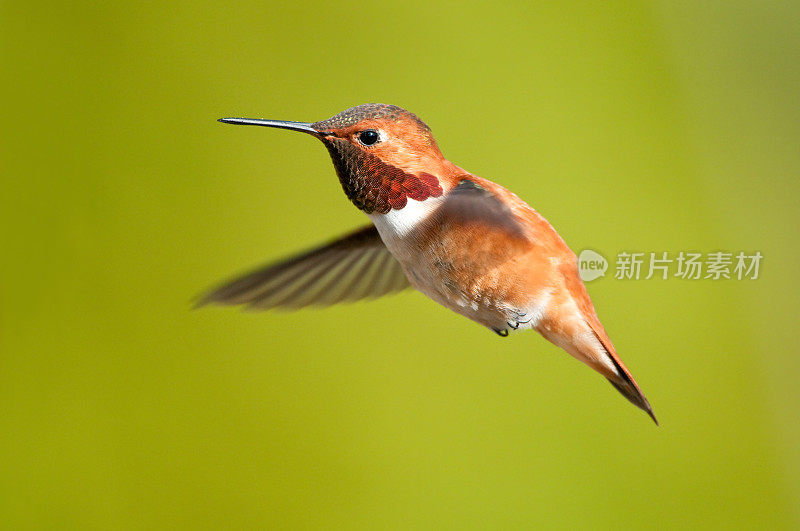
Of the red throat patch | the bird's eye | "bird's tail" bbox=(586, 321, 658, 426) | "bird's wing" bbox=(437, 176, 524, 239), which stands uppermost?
the bird's eye

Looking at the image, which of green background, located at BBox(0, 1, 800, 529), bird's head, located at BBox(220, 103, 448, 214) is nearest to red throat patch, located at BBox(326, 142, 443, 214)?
bird's head, located at BBox(220, 103, 448, 214)

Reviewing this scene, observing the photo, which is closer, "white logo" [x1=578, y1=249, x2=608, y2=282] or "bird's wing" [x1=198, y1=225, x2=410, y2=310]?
"white logo" [x1=578, y1=249, x2=608, y2=282]

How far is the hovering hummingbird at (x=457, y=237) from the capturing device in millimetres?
368

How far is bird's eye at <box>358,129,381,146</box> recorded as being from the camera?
371 mm

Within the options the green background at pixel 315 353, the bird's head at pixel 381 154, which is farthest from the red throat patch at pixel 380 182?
the green background at pixel 315 353

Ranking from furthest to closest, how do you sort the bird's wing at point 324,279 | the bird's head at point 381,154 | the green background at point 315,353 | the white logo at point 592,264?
1. the green background at point 315,353
2. the bird's wing at point 324,279
3. the bird's head at point 381,154
4. the white logo at point 592,264

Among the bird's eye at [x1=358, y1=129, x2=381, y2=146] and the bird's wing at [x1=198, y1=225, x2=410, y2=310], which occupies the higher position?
the bird's eye at [x1=358, y1=129, x2=381, y2=146]

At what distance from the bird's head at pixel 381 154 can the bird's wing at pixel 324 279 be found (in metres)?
0.14

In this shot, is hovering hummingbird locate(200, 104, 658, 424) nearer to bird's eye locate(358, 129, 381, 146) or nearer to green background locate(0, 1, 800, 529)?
bird's eye locate(358, 129, 381, 146)

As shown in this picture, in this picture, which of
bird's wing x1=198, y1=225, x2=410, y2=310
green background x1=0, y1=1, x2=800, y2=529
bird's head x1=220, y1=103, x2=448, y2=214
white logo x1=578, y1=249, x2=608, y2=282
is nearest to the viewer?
white logo x1=578, y1=249, x2=608, y2=282

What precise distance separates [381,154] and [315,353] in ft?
3.20

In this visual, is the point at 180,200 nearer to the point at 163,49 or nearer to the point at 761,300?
the point at 163,49

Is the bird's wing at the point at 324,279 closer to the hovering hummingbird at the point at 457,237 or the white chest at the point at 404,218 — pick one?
the hovering hummingbird at the point at 457,237

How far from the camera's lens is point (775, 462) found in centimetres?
140
